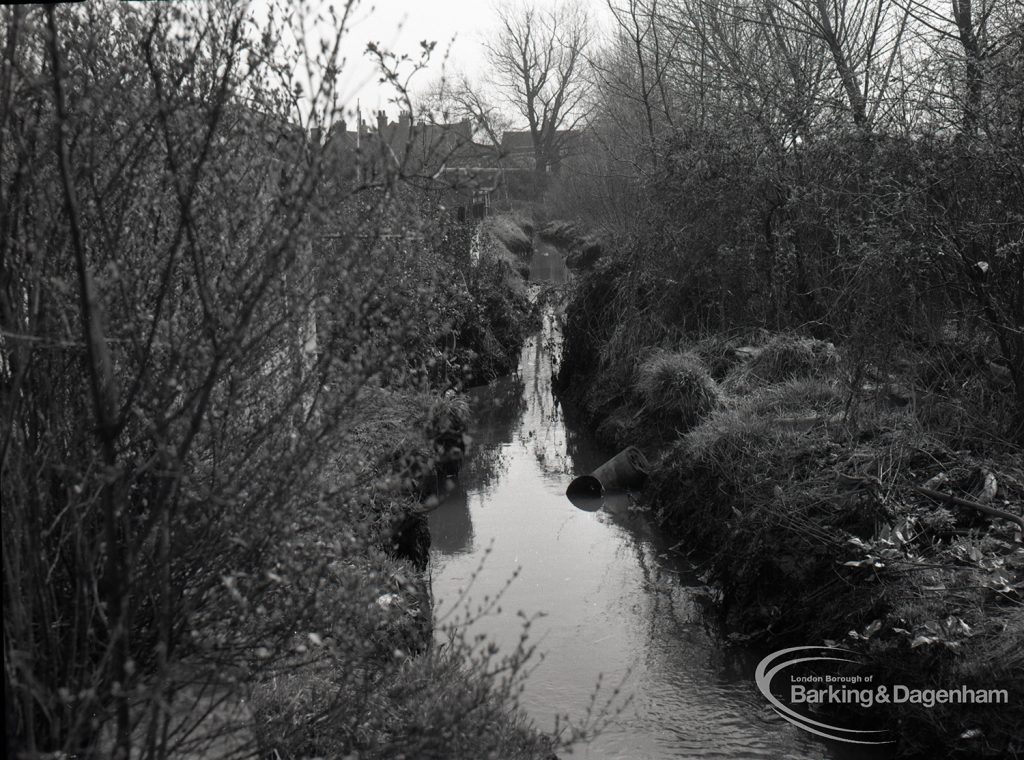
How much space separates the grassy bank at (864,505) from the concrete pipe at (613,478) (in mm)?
233

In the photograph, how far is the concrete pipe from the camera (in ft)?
33.7

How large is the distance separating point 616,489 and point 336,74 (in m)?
7.76

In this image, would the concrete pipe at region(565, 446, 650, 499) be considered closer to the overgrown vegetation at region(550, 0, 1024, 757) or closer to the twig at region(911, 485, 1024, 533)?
the overgrown vegetation at region(550, 0, 1024, 757)

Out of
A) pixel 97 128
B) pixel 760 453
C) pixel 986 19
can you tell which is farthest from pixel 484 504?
pixel 97 128

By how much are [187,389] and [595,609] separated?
191 inches

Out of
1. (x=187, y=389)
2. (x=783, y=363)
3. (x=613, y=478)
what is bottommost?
(x=613, y=478)

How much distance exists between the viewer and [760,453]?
26.9ft

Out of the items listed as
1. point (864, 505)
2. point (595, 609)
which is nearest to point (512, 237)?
point (595, 609)

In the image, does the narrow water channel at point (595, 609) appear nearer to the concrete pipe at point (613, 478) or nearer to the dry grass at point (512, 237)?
the concrete pipe at point (613, 478)

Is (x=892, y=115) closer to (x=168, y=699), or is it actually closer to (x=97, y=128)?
(x=97, y=128)

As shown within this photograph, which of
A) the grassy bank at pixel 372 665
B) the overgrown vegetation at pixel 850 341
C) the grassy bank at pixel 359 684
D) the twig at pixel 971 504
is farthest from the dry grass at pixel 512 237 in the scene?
the grassy bank at pixel 359 684
